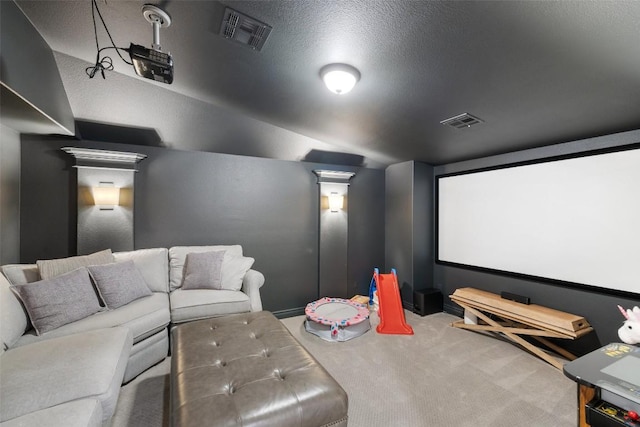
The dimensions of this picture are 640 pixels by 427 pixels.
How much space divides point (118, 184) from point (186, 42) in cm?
176

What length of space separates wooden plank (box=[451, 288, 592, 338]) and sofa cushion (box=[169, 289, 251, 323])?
8.66 ft

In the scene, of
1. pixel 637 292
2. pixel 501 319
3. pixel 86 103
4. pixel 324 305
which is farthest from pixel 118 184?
pixel 637 292

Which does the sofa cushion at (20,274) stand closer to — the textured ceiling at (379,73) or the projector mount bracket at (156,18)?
the textured ceiling at (379,73)

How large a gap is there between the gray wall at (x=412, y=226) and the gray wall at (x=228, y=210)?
1.21 feet

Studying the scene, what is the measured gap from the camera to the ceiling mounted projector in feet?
5.68

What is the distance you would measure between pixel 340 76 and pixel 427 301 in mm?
3185

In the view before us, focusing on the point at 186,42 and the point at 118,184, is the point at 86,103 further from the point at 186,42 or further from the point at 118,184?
the point at 186,42

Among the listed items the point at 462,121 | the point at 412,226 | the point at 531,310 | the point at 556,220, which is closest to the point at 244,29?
the point at 462,121

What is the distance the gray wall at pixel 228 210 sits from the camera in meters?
2.80

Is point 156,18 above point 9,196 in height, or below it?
above

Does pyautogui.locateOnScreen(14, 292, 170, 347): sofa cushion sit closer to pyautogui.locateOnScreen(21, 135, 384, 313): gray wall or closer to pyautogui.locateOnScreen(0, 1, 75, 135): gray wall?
pyautogui.locateOnScreen(21, 135, 384, 313): gray wall

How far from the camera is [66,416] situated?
1.17 metres

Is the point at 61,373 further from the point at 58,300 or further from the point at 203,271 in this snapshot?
the point at 203,271

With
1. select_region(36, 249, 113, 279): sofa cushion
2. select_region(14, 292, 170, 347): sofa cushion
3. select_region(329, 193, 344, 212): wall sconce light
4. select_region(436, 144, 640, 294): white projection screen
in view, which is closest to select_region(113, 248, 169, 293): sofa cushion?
select_region(36, 249, 113, 279): sofa cushion
